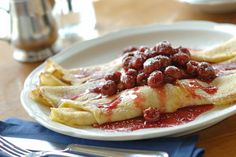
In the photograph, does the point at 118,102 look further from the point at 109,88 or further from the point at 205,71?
the point at 205,71

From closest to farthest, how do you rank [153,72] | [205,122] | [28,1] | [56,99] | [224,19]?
[205,122] → [153,72] → [56,99] → [28,1] → [224,19]

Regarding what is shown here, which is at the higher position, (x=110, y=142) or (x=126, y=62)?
(x=126, y=62)

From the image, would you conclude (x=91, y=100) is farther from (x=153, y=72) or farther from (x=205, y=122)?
(x=205, y=122)


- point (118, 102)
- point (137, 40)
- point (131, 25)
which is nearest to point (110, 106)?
point (118, 102)

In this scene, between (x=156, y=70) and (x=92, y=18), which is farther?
(x=92, y=18)

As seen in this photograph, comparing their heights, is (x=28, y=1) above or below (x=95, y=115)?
above

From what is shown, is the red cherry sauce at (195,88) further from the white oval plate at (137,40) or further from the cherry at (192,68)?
the white oval plate at (137,40)

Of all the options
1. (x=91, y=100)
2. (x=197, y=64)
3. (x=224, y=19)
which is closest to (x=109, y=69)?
(x=91, y=100)
